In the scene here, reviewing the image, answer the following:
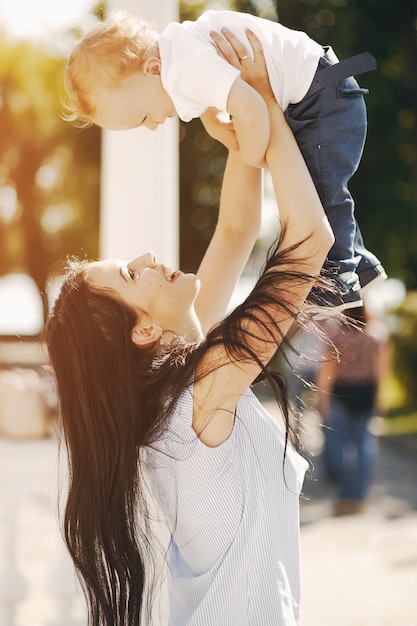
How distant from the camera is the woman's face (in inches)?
72.6

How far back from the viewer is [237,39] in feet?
6.14

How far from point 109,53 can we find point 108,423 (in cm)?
79

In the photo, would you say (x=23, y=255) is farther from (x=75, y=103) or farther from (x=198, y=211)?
(x=75, y=103)

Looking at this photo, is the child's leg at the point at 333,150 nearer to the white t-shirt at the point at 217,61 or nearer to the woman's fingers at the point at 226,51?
the white t-shirt at the point at 217,61

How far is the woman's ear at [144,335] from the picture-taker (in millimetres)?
1844

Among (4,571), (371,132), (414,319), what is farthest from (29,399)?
(371,132)

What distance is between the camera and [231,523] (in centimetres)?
174

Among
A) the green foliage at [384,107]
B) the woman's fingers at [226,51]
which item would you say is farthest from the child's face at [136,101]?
the green foliage at [384,107]

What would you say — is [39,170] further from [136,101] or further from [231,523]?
[231,523]

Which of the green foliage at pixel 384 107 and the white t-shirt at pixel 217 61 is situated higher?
the green foliage at pixel 384 107

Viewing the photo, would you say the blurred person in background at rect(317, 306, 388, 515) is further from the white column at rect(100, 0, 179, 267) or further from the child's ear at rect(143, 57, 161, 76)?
the child's ear at rect(143, 57, 161, 76)

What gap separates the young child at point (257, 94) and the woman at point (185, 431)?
6 cm

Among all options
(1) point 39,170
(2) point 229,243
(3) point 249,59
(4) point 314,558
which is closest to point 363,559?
(4) point 314,558

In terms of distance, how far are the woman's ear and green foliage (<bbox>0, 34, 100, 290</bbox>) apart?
18.1 meters
